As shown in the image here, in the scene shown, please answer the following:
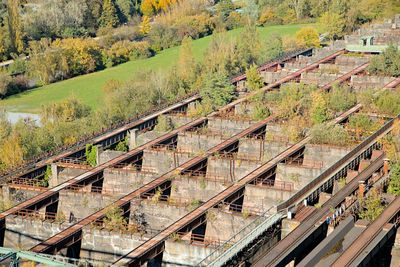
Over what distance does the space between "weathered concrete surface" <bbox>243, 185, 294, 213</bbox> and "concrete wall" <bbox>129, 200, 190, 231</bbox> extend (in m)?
5.19

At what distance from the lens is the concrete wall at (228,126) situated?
175ft

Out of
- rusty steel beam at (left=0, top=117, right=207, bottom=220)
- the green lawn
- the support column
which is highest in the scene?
rusty steel beam at (left=0, top=117, right=207, bottom=220)

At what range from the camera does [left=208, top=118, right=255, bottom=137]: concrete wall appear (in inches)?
2101

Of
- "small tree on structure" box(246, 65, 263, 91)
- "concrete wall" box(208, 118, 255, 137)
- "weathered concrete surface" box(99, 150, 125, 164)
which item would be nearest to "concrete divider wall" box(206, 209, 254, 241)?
"weathered concrete surface" box(99, 150, 125, 164)

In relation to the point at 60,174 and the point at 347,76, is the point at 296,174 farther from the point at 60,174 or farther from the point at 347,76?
the point at 347,76

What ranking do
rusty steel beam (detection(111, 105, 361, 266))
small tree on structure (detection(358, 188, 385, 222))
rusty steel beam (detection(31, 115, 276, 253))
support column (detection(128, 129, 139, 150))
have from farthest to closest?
1. support column (detection(128, 129, 139, 150))
2. small tree on structure (detection(358, 188, 385, 222))
3. rusty steel beam (detection(31, 115, 276, 253))
4. rusty steel beam (detection(111, 105, 361, 266))

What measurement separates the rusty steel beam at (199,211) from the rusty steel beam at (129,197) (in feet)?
13.6

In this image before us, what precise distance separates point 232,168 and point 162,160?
5.38 m

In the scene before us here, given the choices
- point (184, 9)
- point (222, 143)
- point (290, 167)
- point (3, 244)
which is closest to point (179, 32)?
point (184, 9)

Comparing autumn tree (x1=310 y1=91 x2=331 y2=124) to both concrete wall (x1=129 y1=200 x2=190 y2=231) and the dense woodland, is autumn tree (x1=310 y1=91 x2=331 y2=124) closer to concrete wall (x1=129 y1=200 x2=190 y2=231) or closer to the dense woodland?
the dense woodland

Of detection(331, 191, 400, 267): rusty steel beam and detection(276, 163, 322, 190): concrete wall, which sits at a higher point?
detection(331, 191, 400, 267): rusty steel beam

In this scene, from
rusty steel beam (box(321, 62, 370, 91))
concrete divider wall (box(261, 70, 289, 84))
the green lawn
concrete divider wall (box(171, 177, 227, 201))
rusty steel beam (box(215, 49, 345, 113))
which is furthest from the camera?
the green lawn

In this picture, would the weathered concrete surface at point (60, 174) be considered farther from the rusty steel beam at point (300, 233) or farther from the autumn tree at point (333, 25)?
the autumn tree at point (333, 25)

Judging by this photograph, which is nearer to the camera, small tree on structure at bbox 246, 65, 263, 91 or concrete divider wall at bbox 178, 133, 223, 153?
concrete divider wall at bbox 178, 133, 223, 153
